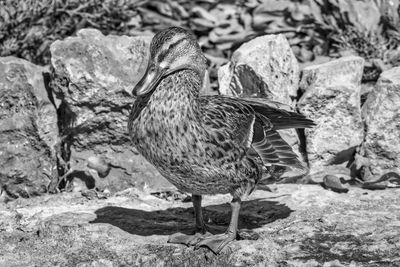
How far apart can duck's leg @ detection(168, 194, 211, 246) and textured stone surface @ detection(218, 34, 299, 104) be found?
1357 mm

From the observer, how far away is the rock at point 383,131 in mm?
6699

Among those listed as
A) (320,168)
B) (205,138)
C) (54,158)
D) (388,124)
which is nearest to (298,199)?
(320,168)

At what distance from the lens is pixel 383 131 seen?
22.2ft

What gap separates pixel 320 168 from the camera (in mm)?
6879

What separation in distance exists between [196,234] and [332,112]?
5.66 feet

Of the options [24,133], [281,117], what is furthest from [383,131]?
[24,133]

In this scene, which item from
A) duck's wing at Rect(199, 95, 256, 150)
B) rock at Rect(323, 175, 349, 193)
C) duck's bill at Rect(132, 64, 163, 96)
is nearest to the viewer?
duck's bill at Rect(132, 64, 163, 96)

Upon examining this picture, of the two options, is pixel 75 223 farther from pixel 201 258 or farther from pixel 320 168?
pixel 320 168

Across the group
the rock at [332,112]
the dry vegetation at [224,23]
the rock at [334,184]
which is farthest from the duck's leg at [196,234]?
the dry vegetation at [224,23]

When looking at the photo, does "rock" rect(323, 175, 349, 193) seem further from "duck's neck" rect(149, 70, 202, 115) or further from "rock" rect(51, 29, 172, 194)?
"duck's neck" rect(149, 70, 202, 115)

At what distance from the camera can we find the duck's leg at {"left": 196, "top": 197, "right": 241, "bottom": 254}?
5535mm

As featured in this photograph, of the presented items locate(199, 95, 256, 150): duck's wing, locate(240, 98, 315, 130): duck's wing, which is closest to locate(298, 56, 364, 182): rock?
locate(240, 98, 315, 130): duck's wing

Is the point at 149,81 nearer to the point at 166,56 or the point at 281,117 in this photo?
the point at 166,56

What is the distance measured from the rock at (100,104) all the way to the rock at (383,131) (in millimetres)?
1594
